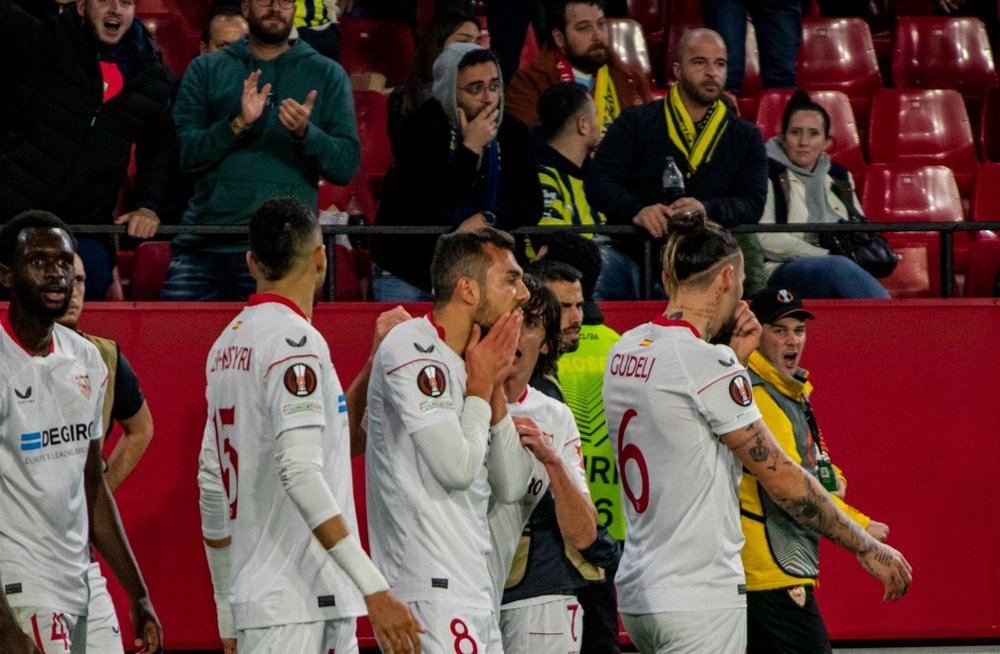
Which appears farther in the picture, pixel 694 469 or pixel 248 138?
pixel 248 138

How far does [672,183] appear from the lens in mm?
7531

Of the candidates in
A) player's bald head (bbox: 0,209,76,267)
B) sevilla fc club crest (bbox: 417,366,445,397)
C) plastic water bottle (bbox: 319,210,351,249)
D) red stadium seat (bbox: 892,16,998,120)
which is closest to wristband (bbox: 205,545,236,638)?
sevilla fc club crest (bbox: 417,366,445,397)

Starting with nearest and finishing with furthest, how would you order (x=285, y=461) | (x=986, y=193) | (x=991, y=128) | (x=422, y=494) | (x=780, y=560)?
(x=285, y=461)
(x=422, y=494)
(x=780, y=560)
(x=986, y=193)
(x=991, y=128)

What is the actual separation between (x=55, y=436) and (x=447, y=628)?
1.29m

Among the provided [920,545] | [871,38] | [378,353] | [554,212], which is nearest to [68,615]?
[378,353]

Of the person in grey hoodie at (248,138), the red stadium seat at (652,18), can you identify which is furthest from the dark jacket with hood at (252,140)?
the red stadium seat at (652,18)

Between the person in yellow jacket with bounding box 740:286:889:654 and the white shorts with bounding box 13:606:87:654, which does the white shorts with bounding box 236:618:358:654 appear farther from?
the person in yellow jacket with bounding box 740:286:889:654

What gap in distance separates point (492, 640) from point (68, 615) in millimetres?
1271

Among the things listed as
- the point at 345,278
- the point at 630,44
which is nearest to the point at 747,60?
the point at 630,44

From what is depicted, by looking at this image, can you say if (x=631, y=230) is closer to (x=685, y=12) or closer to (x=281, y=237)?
(x=281, y=237)

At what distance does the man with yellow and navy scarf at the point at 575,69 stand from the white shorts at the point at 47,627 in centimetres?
478

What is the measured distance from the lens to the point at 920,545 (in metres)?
7.68

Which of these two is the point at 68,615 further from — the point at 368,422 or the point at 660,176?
the point at 660,176

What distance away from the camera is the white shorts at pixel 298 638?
4.55 meters
